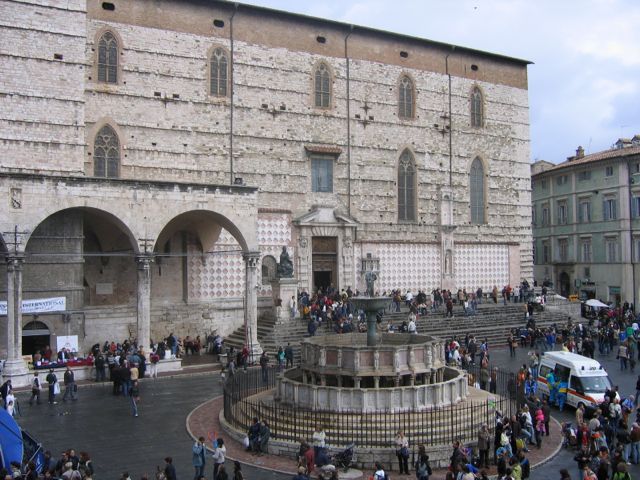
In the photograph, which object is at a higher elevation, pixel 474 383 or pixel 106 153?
pixel 106 153

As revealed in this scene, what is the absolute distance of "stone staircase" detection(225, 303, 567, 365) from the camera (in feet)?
93.6

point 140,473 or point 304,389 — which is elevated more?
point 304,389

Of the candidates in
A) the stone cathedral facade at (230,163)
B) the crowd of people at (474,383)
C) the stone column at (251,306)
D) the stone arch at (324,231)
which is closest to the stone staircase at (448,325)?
the crowd of people at (474,383)

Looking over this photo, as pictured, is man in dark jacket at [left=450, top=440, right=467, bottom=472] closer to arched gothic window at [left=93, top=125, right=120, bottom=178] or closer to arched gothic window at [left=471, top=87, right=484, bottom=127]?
arched gothic window at [left=93, top=125, right=120, bottom=178]

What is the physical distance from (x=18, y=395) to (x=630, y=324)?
2665 centimetres

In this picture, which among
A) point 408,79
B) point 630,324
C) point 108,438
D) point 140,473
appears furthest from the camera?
point 408,79

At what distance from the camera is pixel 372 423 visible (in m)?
14.8

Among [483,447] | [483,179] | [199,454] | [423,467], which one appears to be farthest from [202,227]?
[423,467]

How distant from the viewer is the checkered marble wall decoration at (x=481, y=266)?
128 feet

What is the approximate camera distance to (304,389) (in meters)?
16.3

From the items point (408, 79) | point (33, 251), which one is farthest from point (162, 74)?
point (408, 79)

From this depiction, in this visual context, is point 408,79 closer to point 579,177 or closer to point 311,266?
point 311,266

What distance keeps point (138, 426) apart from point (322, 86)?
22833 millimetres

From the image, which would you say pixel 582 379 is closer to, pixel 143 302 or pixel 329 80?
pixel 143 302
